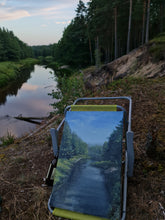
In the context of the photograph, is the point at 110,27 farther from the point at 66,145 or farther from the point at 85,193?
the point at 85,193

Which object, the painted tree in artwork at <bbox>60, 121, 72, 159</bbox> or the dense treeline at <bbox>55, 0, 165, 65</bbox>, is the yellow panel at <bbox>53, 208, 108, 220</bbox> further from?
the dense treeline at <bbox>55, 0, 165, 65</bbox>

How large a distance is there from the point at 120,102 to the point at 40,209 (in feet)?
13.0

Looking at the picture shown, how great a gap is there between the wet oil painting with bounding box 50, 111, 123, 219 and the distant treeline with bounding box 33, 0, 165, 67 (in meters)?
19.3

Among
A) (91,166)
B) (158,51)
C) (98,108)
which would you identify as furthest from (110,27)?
(91,166)

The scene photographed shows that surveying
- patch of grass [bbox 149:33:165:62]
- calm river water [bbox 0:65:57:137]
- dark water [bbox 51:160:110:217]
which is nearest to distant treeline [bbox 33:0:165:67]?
patch of grass [bbox 149:33:165:62]

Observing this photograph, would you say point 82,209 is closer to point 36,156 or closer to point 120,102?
point 36,156

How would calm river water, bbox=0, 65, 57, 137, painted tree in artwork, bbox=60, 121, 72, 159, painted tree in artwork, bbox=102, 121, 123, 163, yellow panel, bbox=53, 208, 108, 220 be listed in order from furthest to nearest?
1. calm river water, bbox=0, 65, 57, 137
2. painted tree in artwork, bbox=60, 121, 72, 159
3. painted tree in artwork, bbox=102, 121, 123, 163
4. yellow panel, bbox=53, 208, 108, 220

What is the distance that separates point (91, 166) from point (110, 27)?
26.3 metres

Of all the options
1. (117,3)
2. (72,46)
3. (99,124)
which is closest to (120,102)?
(99,124)

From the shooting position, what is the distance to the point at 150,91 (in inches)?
220

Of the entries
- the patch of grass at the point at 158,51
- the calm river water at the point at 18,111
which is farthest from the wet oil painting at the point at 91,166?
the patch of grass at the point at 158,51

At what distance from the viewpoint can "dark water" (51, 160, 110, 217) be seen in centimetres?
214

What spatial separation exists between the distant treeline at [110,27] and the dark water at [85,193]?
19.9 meters

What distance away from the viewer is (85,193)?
2217 millimetres
